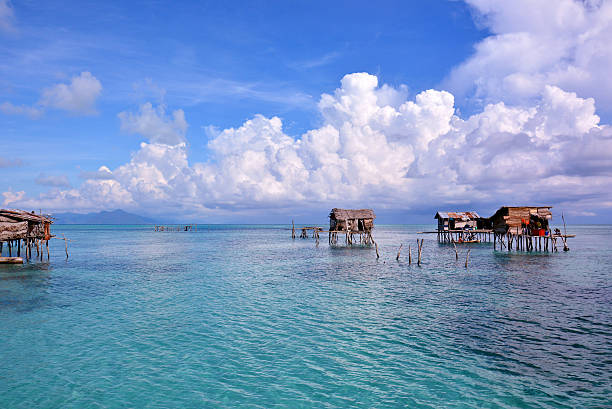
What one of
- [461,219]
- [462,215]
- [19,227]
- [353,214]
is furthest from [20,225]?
[462,215]

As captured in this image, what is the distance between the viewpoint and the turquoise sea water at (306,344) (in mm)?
8945

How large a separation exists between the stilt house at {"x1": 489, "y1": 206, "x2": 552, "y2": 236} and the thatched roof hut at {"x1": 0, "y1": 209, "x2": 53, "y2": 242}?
54.4 meters

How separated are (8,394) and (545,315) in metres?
19.4

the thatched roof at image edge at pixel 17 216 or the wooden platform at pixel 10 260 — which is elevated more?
the thatched roof at image edge at pixel 17 216

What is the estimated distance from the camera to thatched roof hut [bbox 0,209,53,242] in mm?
32594

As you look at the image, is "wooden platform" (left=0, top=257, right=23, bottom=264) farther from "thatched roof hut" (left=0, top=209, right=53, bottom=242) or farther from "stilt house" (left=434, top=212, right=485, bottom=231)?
"stilt house" (left=434, top=212, right=485, bottom=231)

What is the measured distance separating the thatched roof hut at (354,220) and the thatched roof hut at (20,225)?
39.1 metres

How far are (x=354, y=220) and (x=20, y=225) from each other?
142ft

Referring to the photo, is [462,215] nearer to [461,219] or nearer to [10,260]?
[461,219]

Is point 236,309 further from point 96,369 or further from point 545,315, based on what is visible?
point 545,315

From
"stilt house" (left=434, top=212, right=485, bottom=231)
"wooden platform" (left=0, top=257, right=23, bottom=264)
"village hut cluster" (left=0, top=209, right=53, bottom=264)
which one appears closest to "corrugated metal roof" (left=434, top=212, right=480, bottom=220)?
"stilt house" (left=434, top=212, right=485, bottom=231)

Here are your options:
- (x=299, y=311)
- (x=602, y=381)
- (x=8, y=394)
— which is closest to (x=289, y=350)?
(x=299, y=311)

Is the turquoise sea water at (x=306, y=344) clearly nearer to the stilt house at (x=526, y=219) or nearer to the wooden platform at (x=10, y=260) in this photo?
the wooden platform at (x=10, y=260)

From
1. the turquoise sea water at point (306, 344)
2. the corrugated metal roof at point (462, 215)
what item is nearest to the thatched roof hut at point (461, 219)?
the corrugated metal roof at point (462, 215)
